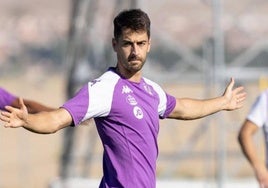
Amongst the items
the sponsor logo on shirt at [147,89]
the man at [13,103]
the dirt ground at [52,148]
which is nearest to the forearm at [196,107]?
the sponsor logo on shirt at [147,89]

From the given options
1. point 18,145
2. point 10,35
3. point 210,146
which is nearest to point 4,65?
point 10,35

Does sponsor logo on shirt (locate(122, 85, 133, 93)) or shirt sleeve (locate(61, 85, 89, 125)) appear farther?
sponsor logo on shirt (locate(122, 85, 133, 93))

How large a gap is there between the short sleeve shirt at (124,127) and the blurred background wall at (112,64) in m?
4.46

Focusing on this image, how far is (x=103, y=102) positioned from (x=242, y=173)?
45.6ft

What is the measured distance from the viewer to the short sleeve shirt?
798cm

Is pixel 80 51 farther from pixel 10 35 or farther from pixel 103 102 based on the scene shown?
pixel 103 102

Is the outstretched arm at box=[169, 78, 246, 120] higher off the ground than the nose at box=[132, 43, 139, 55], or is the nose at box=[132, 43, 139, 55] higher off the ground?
the nose at box=[132, 43, 139, 55]

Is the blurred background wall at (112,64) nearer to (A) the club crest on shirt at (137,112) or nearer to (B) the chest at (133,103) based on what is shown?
(B) the chest at (133,103)

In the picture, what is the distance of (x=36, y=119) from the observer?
24.6ft

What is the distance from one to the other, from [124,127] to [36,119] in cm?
71

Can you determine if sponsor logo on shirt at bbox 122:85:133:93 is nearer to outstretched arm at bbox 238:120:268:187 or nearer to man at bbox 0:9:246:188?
man at bbox 0:9:246:188

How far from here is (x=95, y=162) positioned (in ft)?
62.6

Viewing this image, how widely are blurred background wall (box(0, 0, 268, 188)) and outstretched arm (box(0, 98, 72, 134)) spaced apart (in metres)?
4.88

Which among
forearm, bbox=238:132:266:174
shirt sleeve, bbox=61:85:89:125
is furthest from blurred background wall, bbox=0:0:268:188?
shirt sleeve, bbox=61:85:89:125
